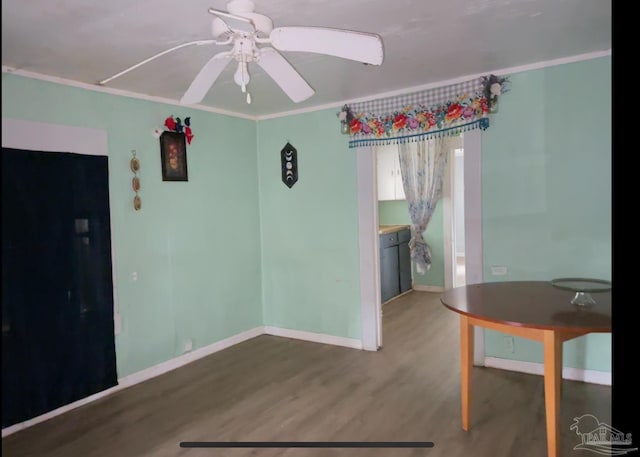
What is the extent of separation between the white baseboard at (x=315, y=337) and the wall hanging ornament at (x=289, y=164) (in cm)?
143

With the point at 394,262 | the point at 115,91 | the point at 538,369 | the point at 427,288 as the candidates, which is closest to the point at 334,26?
the point at 115,91

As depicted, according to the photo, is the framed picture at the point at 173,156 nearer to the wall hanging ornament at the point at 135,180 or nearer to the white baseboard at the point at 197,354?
the wall hanging ornament at the point at 135,180

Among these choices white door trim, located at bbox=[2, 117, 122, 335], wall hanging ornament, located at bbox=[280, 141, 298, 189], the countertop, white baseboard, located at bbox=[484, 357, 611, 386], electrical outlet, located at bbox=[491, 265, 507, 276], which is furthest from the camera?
the countertop

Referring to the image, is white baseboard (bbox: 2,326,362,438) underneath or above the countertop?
underneath

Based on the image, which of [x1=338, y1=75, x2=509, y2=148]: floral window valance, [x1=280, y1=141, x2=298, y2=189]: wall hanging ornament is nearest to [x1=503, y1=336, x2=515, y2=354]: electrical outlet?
[x1=338, y1=75, x2=509, y2=148]: floral window valance

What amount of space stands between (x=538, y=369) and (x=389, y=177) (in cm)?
319

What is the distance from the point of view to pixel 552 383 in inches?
81.5

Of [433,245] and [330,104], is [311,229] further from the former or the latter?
[433,245]

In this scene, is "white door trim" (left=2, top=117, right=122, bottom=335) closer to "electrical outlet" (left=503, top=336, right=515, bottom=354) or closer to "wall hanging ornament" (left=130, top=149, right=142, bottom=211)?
"wall hanging ornament" (left=130, top=149, right=142, bottom=211)

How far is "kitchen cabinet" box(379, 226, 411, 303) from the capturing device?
545 centimetres

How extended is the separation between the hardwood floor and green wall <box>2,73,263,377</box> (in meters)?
0.40

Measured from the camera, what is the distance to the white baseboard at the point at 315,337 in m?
4.05
